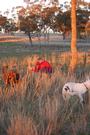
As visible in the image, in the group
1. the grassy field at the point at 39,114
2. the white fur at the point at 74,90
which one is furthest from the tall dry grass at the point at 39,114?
the white fur at the point at 74,90

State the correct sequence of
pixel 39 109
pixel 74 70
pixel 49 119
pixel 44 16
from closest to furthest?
pixel 49 119, pixel 39 109, pixel 74 70, pixel 44 16

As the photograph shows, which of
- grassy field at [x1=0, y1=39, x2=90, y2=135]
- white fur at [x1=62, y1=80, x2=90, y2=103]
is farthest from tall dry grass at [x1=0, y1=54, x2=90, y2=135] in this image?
white fur at [x1=62, y1=80, x2=90, y2=103]

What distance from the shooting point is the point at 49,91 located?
9680mm

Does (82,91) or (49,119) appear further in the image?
(82,91)

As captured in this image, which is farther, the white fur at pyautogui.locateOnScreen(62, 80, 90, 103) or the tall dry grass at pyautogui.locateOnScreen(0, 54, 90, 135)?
the white fur at pyautogui.locateOnScreen(62, 80, 90, 103)

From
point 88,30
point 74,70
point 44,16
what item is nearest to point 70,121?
point 74,70

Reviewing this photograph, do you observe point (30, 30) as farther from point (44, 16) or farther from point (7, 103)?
point (7, 103)

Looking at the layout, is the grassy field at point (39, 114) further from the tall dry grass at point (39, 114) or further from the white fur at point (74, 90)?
the white fur at point (74, 90)

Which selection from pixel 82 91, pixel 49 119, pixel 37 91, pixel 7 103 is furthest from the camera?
pixel 37 91

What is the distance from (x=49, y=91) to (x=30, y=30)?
42.2m

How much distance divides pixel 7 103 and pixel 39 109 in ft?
3.42

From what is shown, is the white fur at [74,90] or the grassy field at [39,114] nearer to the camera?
the grassy field at [39,114]

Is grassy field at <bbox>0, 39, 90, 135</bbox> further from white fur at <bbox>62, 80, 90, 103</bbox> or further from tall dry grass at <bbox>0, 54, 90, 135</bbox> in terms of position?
white fur at <bbox>62, 80, 90, 103</bbox>

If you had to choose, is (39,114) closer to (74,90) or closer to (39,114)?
(39,114)
